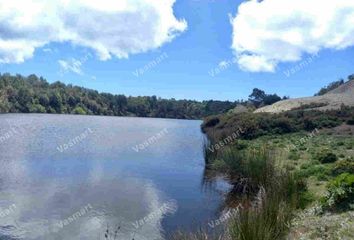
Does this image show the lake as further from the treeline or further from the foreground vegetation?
the treeline

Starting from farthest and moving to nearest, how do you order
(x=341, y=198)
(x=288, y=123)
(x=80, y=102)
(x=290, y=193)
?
(x=80, y=102) < (x=288, y=123) < (x=290, y=193) < (x=341, y=198)

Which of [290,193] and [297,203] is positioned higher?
[290,193]

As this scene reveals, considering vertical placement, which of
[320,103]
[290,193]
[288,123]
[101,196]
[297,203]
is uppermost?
[320,103]

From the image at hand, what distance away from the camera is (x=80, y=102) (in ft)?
547

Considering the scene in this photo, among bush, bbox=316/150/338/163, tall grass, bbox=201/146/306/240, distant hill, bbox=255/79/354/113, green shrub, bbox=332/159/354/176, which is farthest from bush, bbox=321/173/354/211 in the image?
distant hill, bbox=255/79/354/113

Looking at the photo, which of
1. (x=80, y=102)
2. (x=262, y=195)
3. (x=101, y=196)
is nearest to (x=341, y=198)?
(x=262, y=195)

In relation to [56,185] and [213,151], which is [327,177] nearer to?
[213,151]

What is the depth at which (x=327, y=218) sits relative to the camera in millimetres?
11297

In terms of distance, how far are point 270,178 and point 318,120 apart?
36713mm

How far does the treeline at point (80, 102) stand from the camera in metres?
142

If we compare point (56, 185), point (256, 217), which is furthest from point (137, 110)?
point (256, 217)

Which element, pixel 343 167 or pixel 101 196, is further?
pixel 101 196

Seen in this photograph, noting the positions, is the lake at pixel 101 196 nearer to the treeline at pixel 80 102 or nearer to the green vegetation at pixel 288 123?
the green vegetation at pixel 288 123

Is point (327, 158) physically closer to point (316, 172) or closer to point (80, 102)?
point (316, 172)
